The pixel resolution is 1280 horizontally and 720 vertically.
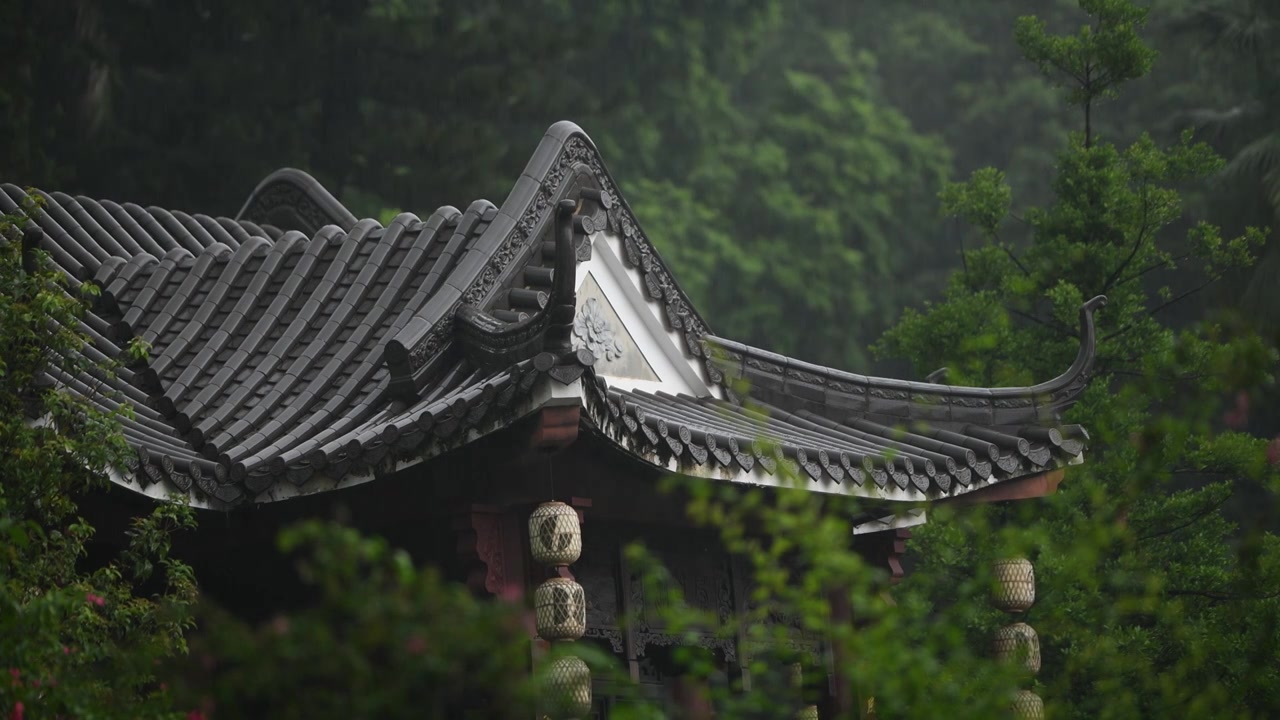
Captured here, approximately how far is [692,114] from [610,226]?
50.5ft

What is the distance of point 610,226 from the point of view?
23.8ft

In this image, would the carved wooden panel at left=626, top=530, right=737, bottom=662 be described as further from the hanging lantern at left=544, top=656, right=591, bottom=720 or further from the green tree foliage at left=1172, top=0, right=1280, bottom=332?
the green tree foliage at left=1172, top=0, right=1280, bottom=332

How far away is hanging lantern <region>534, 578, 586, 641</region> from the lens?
5.95m

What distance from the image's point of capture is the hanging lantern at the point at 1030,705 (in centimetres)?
681

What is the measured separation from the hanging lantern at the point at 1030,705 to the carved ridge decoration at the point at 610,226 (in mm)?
1911

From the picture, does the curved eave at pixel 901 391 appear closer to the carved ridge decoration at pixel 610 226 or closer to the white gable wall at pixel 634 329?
the white gable wall at pixel 634 329

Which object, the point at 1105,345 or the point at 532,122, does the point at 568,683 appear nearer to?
the point at 1105,345

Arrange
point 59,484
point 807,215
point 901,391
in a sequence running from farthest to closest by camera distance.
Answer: point 807,215 → point 901,391 → point 59,484

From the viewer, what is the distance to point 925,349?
10672 mm

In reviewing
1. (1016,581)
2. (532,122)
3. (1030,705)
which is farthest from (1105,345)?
(532,122)

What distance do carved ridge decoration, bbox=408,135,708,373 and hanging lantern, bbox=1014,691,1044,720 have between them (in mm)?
1911

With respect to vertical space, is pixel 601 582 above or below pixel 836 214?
below

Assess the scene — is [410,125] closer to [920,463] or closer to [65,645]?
[920,463]

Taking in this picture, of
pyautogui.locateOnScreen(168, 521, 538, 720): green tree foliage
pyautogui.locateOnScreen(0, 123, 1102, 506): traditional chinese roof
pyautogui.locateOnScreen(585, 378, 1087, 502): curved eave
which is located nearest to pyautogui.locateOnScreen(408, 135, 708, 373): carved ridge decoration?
pyautogui.locateOnScreen(0, 123, 1102, 506): traditional chinese roof
